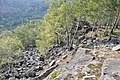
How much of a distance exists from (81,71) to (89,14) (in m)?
48.3

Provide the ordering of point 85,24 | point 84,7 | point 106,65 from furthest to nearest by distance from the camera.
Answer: point 85,24
point 84,7
point 106,65

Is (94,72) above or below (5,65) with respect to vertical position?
above

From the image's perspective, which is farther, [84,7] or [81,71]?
[84,7]

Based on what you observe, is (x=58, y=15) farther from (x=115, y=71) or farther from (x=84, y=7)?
(x=115, y=71)

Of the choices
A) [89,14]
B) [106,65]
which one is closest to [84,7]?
[89,14]

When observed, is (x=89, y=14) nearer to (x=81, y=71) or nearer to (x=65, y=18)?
(x=65, y=18)

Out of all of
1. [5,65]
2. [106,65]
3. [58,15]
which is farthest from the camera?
[5,65]

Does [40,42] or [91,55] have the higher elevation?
[91,55]

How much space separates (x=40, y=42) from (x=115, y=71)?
82244mm

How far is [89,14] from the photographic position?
75688mm

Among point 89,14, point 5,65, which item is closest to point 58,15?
point 89,14

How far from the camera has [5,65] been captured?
114188 millimetres

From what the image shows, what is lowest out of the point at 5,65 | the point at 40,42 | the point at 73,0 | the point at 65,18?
the point at 5,65

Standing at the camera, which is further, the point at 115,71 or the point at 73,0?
the point at 73,0
